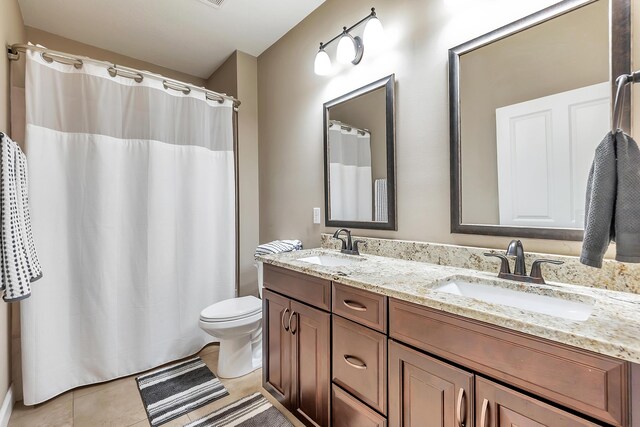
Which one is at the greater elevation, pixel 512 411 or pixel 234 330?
pixel 512 411

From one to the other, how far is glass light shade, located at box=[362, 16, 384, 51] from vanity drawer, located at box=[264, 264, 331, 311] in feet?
4.47

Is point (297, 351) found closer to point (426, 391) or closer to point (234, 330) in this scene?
point (234, 330)

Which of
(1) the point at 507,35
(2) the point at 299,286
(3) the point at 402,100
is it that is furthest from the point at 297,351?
(1) the point at 507,35

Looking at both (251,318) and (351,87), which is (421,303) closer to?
(251,318)

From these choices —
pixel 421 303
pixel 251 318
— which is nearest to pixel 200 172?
pixel 251 318

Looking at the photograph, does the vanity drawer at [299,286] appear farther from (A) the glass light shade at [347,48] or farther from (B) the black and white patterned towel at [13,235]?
(A) the glass light shade at [347,48]

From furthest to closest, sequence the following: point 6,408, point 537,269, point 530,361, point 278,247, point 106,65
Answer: point 278,247, point 106,65, point 6,408, point 537,269, point 530,361

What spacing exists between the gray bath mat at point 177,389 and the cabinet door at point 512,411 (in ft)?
5.08

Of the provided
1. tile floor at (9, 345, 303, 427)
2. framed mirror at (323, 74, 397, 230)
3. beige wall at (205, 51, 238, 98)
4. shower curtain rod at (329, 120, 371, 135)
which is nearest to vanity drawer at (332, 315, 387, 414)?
tile floor at (9, 345, 303, 427)

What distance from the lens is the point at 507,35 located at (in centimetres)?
123

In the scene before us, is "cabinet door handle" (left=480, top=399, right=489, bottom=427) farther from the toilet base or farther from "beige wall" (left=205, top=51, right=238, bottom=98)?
"beige wall" (left=205, top=51, right=238, bottom=98)

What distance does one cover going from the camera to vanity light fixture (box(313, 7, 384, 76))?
1637mm

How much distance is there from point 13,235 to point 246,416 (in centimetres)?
140

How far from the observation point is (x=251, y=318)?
193cm
